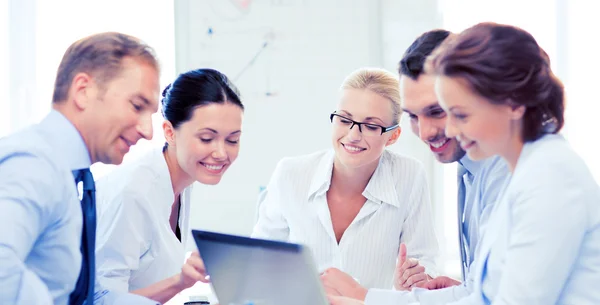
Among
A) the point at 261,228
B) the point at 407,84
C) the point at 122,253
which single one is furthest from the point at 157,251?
the point at 407,84

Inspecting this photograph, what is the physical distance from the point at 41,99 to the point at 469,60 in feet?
10.6

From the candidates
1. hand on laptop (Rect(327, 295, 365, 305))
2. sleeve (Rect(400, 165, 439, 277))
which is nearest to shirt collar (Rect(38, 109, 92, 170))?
hand on laptop (Rect(327, 295, 365, 305))

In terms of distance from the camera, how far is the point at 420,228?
2.65 m

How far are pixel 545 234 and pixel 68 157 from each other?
110cm

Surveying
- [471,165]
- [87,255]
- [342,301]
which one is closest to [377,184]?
[471,165]

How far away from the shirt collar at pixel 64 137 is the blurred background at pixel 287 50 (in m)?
2.40

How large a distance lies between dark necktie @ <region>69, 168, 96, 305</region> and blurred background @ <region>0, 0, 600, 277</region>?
236 cm

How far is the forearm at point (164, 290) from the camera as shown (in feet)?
7.08

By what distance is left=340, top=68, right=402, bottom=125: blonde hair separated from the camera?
2.47 metres

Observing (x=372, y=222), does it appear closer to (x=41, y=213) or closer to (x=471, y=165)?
(x=471, y=165)

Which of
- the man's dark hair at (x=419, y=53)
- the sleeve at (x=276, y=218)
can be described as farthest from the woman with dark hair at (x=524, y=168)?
the sleeve at (x=276, y=218)

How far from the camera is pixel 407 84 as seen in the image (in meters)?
2.10

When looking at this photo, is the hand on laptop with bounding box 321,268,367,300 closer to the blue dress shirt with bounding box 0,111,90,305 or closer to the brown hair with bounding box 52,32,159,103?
the blue dress shirt with bounding box 0,111,90,305

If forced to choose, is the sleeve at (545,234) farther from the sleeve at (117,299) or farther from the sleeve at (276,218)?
the sleeve at (276,218)
